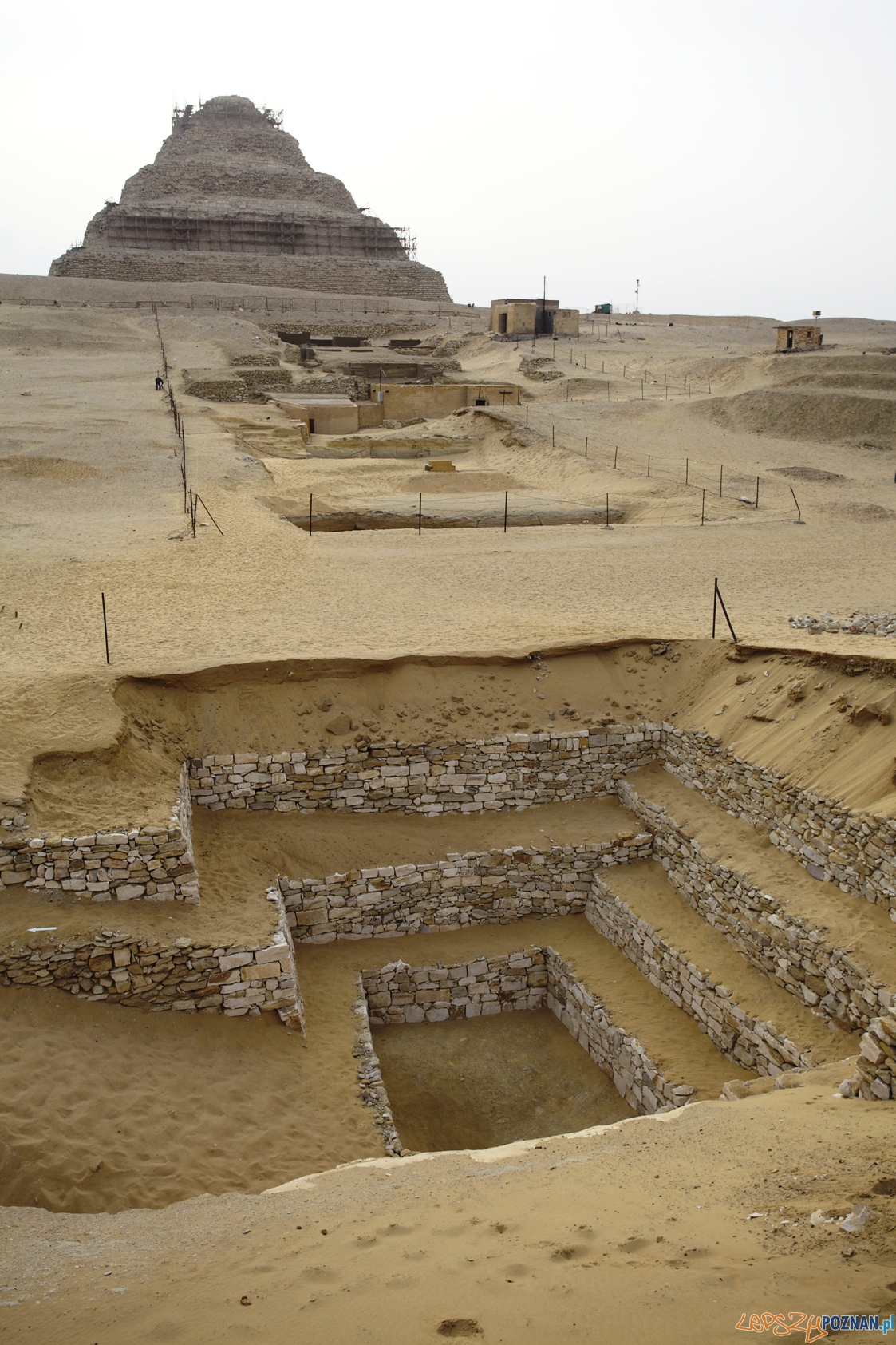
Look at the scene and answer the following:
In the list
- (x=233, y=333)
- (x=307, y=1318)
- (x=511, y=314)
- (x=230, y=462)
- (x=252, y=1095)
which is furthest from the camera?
(x=511, y=314)

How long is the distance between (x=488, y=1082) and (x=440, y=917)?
192cm

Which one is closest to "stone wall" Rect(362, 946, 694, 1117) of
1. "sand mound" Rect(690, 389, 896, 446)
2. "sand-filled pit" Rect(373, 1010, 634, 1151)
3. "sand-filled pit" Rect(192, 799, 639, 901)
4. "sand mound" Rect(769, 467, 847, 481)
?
"sand-filled pit" Rect(373, 1010, 634, 1151)

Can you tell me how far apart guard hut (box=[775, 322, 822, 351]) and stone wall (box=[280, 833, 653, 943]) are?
31801mm

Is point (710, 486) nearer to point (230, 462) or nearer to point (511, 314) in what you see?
point (230, 462)

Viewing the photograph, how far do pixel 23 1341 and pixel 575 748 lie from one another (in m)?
8.11

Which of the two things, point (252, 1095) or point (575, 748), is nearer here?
point (252, 1095)

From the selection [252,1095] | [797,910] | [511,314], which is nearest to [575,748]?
[797,910]

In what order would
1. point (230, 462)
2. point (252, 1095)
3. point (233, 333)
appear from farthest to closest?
point (233, 333) < point (230, 462) < point (252, 1095)

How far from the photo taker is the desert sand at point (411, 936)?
4.15 meters

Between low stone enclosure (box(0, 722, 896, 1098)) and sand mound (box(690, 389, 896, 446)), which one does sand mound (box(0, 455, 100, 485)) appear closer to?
low stone enclosure (box(0, 722, 896, 1098))

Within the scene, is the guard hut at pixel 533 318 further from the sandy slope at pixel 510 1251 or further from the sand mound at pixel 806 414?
the sandy slope at pixel 510 1251

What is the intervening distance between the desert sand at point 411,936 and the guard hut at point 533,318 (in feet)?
92.5

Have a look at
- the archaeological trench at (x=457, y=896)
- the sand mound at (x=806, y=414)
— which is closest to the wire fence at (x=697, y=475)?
the sand mound at (x=806, y=414)

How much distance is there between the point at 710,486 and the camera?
76.9 ft
